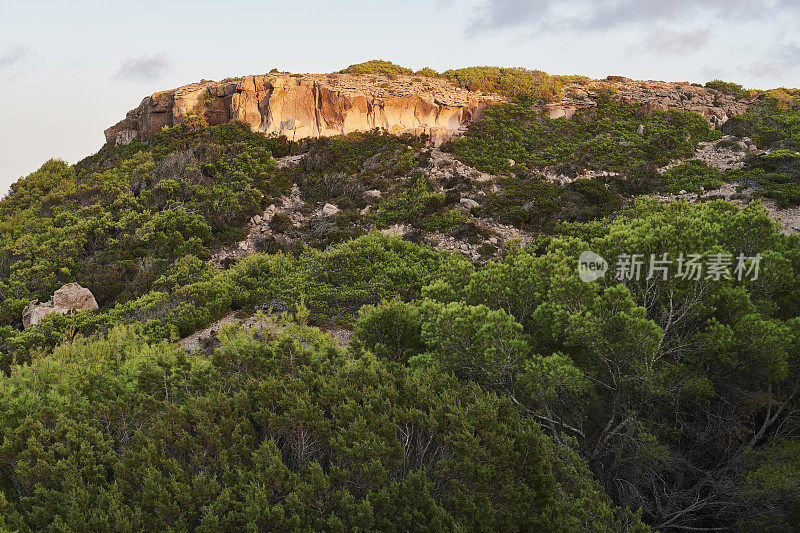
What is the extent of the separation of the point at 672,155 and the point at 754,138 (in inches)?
236

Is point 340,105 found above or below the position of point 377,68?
below

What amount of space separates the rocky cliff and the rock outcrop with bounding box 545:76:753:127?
0.25 ft

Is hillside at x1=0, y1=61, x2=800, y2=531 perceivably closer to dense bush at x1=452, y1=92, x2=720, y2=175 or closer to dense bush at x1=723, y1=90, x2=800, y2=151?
dense bush at x1=452, y1=92, x2=720, y2=175

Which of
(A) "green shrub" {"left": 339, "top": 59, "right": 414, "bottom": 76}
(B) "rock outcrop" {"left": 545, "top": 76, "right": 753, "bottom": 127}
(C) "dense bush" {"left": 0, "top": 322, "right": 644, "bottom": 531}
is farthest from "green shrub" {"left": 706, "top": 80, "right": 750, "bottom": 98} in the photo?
(C) "dense bush" {"left": 0, "top": 322, "right": 644, "bottom": 531}

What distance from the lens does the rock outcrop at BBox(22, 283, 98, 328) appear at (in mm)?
16406

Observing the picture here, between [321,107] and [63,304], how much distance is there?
71.3 ft

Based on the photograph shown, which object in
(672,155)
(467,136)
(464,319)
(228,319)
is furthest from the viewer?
(467,136)

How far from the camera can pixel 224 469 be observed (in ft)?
18.0

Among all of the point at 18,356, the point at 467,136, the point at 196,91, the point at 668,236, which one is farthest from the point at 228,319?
the point at 196,91

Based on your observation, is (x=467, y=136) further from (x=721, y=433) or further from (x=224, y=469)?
(x=224, y=469)

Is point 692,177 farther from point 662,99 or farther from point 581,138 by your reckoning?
point 662,99

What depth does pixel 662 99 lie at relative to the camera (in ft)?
118

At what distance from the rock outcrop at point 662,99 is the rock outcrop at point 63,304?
32.5 metres

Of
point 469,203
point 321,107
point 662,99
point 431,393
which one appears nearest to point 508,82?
point 662,99
